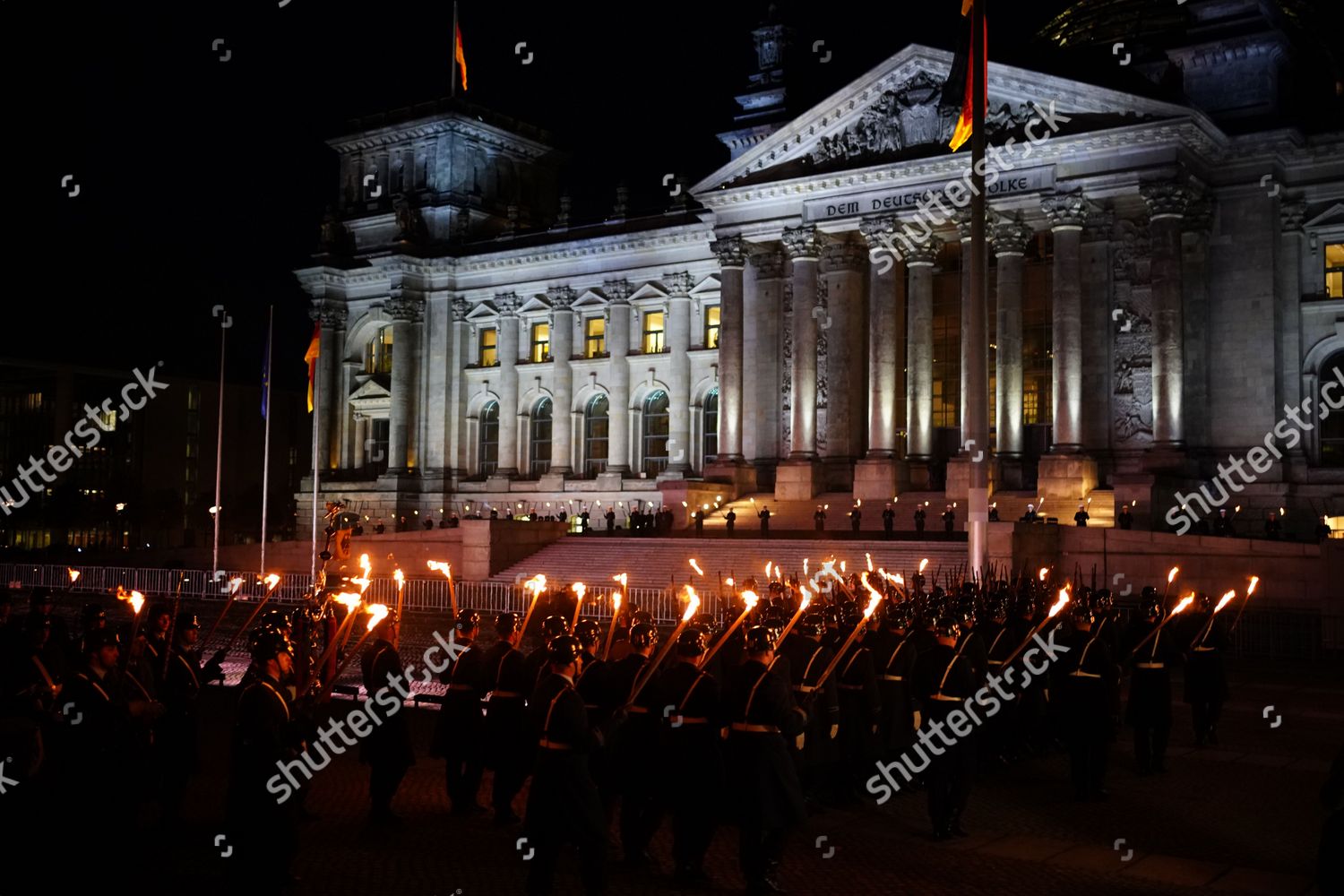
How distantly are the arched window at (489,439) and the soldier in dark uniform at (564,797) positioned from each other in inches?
2401

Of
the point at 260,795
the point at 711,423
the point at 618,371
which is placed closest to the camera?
the point at 260,795

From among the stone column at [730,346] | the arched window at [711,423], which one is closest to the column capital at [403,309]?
the arched window at [711,423]

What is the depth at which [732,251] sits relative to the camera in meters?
56.2

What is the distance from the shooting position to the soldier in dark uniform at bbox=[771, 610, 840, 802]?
45.4 feet

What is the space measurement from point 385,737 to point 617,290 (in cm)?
5413

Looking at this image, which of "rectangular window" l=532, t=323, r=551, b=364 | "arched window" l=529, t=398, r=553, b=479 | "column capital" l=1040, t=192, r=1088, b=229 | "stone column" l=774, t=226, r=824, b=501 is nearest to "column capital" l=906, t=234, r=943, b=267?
"stone column" l=774, t=226, r=824, b=501

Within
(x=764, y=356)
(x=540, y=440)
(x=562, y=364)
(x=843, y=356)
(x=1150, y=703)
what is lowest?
A: (x=1150, y=703)

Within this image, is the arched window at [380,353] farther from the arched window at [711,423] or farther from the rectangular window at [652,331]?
the arched window at [711,423]

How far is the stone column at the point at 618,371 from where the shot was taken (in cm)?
6606

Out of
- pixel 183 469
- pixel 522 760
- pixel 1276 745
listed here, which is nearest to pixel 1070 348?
pixel 1276 745

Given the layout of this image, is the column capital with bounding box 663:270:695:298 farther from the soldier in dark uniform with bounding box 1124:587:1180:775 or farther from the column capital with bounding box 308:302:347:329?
the soldier in dark uniform with bounding box 1124:587:1180:775

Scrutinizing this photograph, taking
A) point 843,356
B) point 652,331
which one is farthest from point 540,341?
point 843,356

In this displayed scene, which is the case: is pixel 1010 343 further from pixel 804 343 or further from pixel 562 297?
pixel 562 297

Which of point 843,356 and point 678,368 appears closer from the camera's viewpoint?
point 843,356
